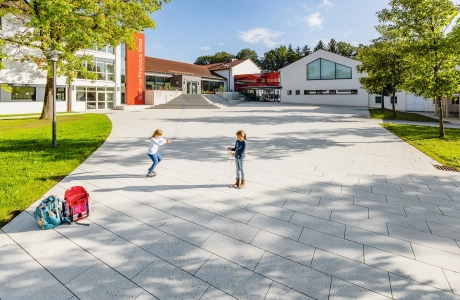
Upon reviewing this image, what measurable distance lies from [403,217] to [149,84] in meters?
40.1

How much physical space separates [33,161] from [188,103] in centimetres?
3036

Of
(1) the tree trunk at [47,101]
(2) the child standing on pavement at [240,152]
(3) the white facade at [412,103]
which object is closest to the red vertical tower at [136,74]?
(1) the tree trunk at [47,101]

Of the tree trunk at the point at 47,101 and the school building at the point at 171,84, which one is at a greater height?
the school building at the point at 171,84

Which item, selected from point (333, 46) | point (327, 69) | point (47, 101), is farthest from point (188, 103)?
point (333, 46)

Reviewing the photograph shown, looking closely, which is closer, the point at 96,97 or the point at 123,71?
the point at 96,97

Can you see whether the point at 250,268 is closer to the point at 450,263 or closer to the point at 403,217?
the point at 450,263

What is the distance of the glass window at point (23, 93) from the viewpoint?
1026 inches

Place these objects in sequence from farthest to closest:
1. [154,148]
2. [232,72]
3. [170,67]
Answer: [232,72] < [170,67] < [154,148]

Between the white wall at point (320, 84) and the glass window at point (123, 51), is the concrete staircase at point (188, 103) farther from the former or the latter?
the white wall at point (320, 84)

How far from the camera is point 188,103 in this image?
3803 centimetres

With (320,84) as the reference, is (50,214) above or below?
below

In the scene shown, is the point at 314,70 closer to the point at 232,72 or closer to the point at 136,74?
the point at 232,72

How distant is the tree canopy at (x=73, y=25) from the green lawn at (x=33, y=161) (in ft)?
12.7

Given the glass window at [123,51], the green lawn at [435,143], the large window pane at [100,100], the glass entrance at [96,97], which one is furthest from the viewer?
the glass window at [123,51]
